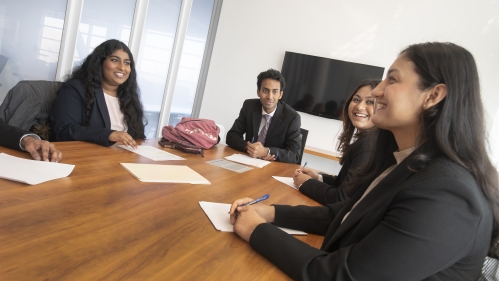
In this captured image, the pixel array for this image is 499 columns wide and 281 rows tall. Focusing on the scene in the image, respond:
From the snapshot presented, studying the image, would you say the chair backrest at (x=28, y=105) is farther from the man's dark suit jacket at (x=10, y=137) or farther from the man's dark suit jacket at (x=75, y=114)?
the man's dark suit jacket at (x=10, y=137)

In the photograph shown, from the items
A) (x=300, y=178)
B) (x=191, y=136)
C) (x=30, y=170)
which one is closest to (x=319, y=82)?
(x=191, y=136)

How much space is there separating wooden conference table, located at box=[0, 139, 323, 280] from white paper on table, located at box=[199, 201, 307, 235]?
3 cm

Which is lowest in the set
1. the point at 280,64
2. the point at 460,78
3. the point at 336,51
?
the point at 460,78

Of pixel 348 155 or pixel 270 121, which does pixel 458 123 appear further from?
pixel 270 121

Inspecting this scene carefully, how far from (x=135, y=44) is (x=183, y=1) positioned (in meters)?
1.19

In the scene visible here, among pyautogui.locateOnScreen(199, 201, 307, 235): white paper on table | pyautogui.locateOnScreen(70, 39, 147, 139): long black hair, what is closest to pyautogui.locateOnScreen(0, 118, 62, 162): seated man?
pyautogui.locateOnScreen(199, 201, 307, 235): white paper on table

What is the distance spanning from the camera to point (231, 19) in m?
5.75

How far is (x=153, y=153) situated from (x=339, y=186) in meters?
1.09

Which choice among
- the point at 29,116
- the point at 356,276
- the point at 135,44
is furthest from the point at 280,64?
the point at 356,276

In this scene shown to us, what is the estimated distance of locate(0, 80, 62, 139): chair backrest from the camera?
221cm

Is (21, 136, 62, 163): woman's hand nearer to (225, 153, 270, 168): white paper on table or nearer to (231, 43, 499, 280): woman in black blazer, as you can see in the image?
(231, 43, 499, 280): woman in black blazer

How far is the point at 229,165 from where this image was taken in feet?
7.22

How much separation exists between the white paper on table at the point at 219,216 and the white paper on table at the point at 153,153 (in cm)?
70

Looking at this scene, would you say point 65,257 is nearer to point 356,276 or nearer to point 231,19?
point 356,276
